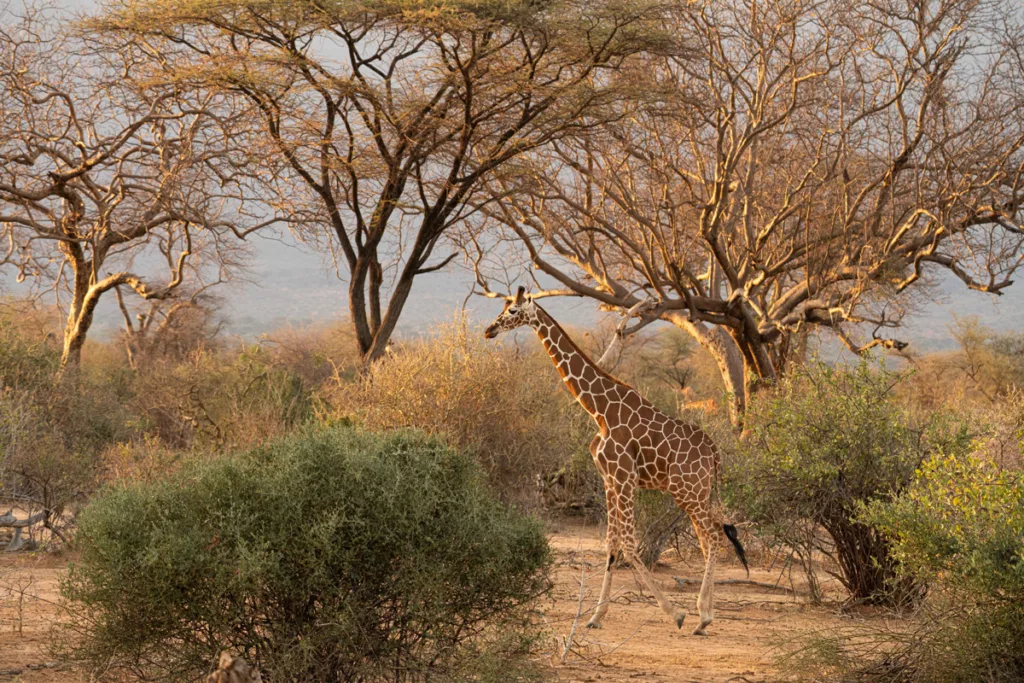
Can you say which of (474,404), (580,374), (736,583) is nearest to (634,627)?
(580,374)

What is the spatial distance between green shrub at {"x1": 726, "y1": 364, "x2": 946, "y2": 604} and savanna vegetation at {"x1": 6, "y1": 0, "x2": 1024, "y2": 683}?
1.4 inches

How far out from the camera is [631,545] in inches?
343

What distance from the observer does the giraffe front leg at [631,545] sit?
28.5ft

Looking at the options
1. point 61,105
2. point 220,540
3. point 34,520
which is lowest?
point 34,520

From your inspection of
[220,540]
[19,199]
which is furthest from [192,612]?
[19,199]

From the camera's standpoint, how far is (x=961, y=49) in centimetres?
1744

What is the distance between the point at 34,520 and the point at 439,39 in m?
8.01

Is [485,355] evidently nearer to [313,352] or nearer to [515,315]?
[515,315]

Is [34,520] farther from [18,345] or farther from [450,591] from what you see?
[450,591]

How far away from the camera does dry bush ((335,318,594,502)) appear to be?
37.9 feet

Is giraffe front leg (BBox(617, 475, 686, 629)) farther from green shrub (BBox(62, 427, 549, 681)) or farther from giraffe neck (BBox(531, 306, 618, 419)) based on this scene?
green shrub (BBox(62, 427, 549, 681))

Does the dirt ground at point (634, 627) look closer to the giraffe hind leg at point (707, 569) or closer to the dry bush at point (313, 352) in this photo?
the giraffe hind leg at point (707, 569)

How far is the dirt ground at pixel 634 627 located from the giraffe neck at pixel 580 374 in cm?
133

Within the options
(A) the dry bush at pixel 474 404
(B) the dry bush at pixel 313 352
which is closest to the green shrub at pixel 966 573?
(A) the dry bush at pixel 474 404
